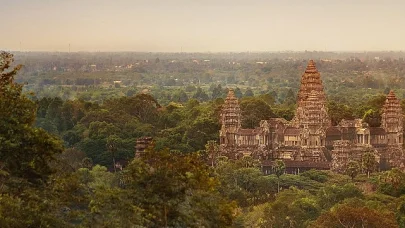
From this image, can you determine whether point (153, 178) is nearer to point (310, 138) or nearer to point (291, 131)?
point (310, 138)

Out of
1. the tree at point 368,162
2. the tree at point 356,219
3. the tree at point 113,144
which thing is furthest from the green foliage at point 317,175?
the tree at point 356,219

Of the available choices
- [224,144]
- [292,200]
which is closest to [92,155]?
[224,144]

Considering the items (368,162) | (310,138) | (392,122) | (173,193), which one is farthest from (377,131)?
(173,193)

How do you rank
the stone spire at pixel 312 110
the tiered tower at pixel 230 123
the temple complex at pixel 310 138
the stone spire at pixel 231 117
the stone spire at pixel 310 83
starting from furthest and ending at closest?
the stone spire at pixel 310 83 < the stone spire at pixel 231 117 < the tiered tower at pixel 230 123 < the stone spire at pixel 312 110 < the temple complex at pixel 310 138

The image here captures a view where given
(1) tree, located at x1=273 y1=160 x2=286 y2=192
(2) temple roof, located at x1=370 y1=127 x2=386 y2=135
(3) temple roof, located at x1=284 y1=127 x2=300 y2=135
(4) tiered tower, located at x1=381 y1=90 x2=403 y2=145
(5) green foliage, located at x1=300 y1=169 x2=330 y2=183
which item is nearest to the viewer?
(5) green foliage, located at x1=300 y1=169 x2=330 y2=183

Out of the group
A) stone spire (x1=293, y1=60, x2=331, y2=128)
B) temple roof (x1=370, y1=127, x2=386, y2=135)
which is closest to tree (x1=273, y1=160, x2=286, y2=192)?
stone spire (x1=293, y1=60, x2=331, y2=128)

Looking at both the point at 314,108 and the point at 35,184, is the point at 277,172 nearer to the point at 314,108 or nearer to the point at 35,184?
the point at 314,108

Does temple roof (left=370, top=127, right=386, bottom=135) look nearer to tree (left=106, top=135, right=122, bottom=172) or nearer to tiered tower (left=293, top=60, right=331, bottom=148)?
tiered tower (left=293, top=60, right=331, bottom=148)

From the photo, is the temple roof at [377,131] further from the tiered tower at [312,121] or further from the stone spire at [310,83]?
the stone spire at [310,83]
